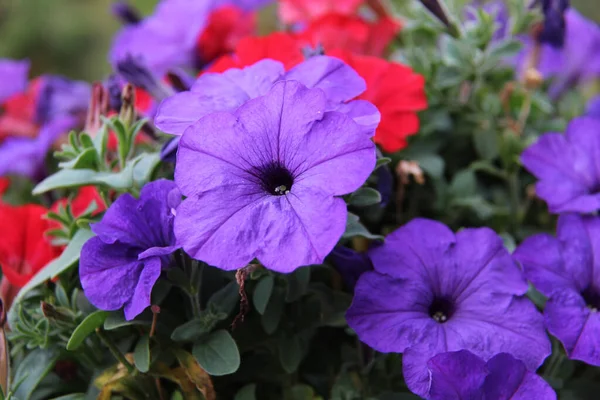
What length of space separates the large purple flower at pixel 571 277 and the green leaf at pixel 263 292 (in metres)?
0.25

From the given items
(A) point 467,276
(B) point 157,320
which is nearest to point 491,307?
(A) point 467,276

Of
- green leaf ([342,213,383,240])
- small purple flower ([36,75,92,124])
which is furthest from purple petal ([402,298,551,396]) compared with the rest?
small purple flower ([36,75,92,124])

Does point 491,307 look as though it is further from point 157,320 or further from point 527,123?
point 527,123

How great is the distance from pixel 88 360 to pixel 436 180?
0.46 m

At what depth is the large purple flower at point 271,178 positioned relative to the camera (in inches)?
19.3

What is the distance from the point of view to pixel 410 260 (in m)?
0.63

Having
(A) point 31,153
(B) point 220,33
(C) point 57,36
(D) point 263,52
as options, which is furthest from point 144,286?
(C) point 57,36

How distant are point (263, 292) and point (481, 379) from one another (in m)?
0.20

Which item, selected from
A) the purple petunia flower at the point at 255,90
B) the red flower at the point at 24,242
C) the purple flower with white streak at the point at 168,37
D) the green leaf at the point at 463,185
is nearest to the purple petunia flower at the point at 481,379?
the purple petunia flower at the point at 255,90

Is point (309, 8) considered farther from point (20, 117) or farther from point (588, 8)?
point (588, 8)

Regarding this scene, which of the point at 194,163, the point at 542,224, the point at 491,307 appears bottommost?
the point at 542,224

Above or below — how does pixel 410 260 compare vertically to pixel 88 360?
above

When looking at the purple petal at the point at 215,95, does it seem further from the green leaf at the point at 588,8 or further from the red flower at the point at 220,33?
the green leaf at the point at 588,8

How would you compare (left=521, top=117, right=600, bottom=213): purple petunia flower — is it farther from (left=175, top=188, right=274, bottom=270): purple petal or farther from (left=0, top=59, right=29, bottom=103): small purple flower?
(left=0, top=59, right=29, bottom=103): small purple flower
